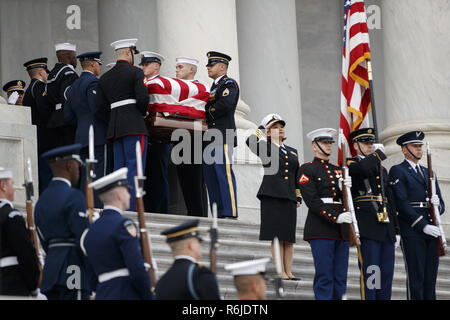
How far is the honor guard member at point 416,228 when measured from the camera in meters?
12.9

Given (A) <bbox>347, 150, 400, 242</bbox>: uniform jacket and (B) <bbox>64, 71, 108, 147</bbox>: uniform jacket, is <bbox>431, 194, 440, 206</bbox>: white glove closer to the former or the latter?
(A) <bbox>347, 150, 400, 242</bbox>: uniform jacket

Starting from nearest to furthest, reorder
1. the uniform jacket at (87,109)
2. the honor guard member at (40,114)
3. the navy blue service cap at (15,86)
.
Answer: the uniform jacket at (87,109) < the honor guard member at (40,114) < the navy blue service cap at (15,86)

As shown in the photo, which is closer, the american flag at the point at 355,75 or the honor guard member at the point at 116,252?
the honor guard member at the point at 116,252

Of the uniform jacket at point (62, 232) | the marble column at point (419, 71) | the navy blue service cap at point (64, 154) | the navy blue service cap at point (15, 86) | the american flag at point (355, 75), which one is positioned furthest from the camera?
the marble column at point (419, 71)

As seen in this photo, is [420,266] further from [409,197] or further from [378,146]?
[378,146]

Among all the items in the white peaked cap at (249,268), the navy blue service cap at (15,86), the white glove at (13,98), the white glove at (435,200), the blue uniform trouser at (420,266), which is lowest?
the blue uniform trouser at (420,266)

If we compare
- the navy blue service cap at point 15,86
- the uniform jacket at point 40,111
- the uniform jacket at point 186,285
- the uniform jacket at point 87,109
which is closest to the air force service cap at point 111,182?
the uniform jacket at point 186,285

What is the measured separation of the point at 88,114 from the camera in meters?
14.2

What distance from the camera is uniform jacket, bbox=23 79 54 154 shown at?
15.1 m

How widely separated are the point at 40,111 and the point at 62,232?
217 inches

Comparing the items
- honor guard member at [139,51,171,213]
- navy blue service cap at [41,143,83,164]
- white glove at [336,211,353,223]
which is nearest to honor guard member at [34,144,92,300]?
navy blue service cap at [41,143,83,164]

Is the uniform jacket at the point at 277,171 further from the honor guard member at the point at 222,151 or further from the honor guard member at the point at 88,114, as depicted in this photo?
the honor guard member at the point at 88,114

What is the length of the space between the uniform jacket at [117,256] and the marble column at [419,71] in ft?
30.8
